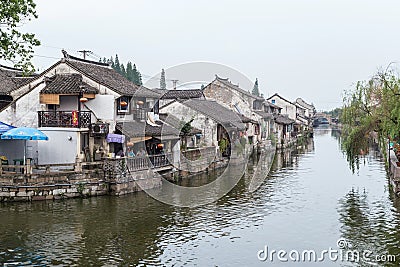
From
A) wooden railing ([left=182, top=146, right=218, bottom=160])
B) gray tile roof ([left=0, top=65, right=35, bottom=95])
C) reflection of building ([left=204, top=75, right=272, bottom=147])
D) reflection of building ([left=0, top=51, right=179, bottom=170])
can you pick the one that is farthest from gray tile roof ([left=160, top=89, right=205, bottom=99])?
reflection of building ([left=0, top=51, right=179, bottom=170])

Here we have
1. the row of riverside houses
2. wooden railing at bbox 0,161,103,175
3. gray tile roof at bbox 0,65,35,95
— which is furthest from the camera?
gray tile roof at bbox 0,65,35,95

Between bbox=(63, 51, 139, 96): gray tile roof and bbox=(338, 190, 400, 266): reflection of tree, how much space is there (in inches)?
525

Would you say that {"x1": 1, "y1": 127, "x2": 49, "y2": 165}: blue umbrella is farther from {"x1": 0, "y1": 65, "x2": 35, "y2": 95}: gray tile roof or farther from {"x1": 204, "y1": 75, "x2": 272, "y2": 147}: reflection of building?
{"x1": 204, "y1": 75, "x2": 272, "y2": 147}: reflection of building

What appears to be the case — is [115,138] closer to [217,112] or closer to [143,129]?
[143,129]

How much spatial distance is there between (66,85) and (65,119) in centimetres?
207

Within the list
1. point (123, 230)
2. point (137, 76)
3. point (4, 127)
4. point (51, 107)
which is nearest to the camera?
point (123, 230)

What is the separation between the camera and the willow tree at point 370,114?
2434 centimetres

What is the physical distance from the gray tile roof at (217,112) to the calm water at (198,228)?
13.4 metres

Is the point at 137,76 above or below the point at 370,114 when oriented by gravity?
above

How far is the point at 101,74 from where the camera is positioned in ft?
95.1

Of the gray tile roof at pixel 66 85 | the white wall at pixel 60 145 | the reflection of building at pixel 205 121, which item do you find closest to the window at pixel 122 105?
the gray tile roof at pixel 66 85

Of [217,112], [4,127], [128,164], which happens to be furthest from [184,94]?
[4,127]

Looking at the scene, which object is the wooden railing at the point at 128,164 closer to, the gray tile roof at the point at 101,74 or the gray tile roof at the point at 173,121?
the gray tile roof at the point at 101,74

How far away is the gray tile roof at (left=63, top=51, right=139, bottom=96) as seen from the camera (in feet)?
88.3
